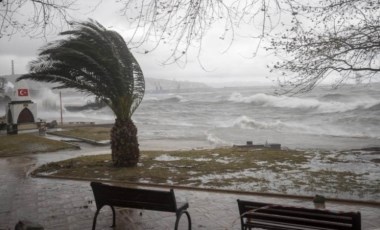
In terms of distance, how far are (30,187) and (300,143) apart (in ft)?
50.3

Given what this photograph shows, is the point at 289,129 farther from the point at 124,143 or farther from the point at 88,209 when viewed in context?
the point at 88,209

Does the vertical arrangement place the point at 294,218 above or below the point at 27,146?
above

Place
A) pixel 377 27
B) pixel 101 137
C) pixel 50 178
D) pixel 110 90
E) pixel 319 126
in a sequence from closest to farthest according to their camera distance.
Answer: pixel 377 27 < pixel 50 178 < pixel 110 90 < pixel 101 137 < pixel 319 126

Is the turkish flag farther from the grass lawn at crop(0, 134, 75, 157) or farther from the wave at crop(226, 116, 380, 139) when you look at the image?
the wave at crop(226, 116, 380, 139)

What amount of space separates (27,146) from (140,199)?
12963 mm

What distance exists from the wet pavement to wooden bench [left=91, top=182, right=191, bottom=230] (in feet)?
2.34

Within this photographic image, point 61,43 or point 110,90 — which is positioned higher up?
point 61,43

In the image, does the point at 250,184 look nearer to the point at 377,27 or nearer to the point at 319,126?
the point at 377,27

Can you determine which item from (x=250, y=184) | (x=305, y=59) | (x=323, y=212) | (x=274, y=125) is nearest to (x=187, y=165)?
(x=250, y=184)

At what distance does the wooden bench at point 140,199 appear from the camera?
4.82 meters

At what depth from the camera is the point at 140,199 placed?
5.02m

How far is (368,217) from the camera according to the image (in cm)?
620

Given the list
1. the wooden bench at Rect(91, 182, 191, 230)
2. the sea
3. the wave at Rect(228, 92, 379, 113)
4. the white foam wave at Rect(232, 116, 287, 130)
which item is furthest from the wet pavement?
the wave at Rect(228, 92, 379, 113)

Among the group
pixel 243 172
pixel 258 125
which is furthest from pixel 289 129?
pixel 243 172
